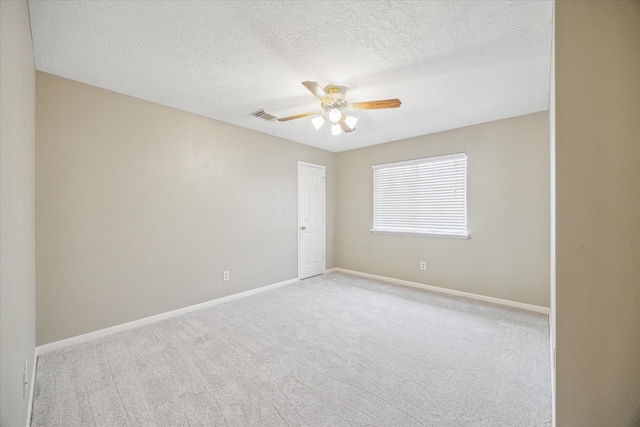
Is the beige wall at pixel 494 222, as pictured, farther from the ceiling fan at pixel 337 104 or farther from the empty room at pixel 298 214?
the ceiling fan at pixel 337 104

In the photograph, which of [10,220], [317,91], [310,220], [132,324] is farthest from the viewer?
[310,220]

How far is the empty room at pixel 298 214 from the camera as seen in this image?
4.18 ft

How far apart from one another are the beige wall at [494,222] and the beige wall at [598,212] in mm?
2404

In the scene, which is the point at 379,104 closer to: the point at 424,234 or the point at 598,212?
the point at 598,212

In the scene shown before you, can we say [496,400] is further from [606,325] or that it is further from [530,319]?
[530,319]

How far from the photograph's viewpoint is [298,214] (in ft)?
15.7

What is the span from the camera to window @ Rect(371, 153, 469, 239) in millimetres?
3984

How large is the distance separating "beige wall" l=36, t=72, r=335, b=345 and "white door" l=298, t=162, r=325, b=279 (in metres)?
0.65

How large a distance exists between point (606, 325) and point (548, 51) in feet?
6.65

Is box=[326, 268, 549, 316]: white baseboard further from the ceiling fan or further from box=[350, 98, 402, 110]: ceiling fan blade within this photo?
box=[350, 98, 402, 110]: ceiling fan blade

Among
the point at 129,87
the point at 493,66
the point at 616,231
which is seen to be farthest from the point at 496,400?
the point at 129,87

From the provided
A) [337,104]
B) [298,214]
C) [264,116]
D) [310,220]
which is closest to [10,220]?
[337,104]

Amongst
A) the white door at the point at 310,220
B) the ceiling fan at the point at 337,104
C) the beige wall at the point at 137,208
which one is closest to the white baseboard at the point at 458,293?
the white door at the point at 310,220

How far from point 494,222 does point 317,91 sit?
119 inches
